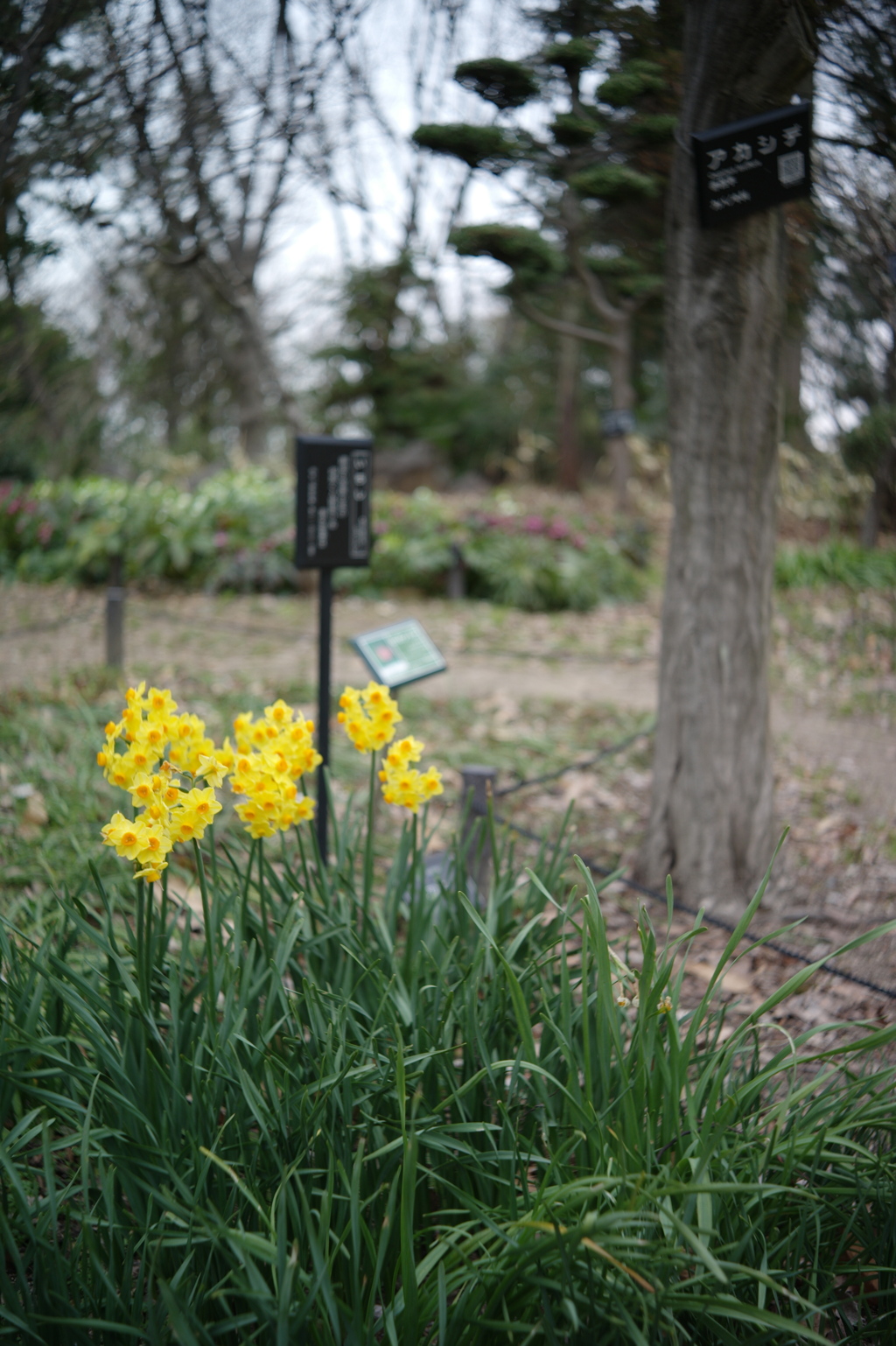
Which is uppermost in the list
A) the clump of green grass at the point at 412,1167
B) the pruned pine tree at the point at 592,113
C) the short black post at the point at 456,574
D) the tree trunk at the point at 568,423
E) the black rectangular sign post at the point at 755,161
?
the tree trunk at the point at 568,423

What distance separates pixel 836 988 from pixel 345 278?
56.4 ft

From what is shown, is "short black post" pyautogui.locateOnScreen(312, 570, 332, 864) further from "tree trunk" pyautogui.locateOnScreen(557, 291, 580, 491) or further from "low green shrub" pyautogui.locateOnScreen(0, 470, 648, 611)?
"tree trunk" pyautogui.locateOnScreen(557, 291, 580, 491)

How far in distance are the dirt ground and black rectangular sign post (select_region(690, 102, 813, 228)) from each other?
204cm

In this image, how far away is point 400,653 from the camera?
9.86ft

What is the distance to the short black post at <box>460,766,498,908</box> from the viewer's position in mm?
2428

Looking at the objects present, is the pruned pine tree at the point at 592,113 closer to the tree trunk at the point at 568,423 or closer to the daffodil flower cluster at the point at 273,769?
the daffodil flower cluster at the point at 273,769

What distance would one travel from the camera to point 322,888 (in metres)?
2.00

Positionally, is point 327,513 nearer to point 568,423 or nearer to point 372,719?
point 372,719

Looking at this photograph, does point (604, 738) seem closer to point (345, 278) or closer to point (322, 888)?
point (322, 888)

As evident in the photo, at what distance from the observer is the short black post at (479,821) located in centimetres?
243

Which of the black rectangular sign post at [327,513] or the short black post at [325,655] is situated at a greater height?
the black rectangular sign post at [327,513]

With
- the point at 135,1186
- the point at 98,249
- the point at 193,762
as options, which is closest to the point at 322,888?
the point at 193,762

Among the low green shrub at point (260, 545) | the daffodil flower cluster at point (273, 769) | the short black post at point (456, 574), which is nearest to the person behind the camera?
the daffodil flower cluster at point (273, 769)

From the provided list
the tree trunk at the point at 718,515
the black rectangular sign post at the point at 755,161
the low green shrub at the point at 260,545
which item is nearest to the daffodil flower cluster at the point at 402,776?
the tree trunk at the point at 718,515
